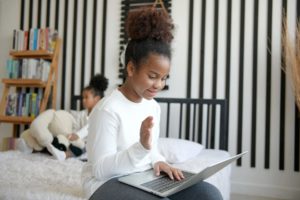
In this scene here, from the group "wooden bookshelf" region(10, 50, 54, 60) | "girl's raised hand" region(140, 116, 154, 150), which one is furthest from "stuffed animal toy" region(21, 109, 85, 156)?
"girl's raised hand" region(140, 116, 154, 150)

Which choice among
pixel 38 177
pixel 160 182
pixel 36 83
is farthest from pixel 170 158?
pixel 36 83

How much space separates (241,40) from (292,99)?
0.65m

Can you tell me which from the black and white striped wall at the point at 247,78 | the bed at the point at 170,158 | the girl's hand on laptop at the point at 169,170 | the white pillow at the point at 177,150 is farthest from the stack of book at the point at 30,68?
the girl's hand on laptop at the point at 169,170

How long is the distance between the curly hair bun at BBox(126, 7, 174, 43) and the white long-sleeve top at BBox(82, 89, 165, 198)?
0.22m

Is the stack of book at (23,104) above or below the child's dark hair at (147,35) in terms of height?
below

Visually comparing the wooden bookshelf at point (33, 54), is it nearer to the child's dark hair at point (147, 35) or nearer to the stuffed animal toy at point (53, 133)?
the stuffed animal toy at point (53, 133)

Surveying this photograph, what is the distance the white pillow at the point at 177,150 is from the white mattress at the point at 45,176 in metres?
0.05

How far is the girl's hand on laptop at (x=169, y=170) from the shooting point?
39.1 inches

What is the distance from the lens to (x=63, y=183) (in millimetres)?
1463

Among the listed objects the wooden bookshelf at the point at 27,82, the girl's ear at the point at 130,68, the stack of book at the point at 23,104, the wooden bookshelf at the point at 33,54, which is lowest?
the stack of book at the point at 23,104

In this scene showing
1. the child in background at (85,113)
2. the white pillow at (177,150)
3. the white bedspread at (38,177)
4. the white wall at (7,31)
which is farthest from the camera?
the white wall at (7,31)

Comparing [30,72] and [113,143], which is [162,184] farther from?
[30,72]

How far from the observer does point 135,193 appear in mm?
835

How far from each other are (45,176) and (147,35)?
1.00 metres
